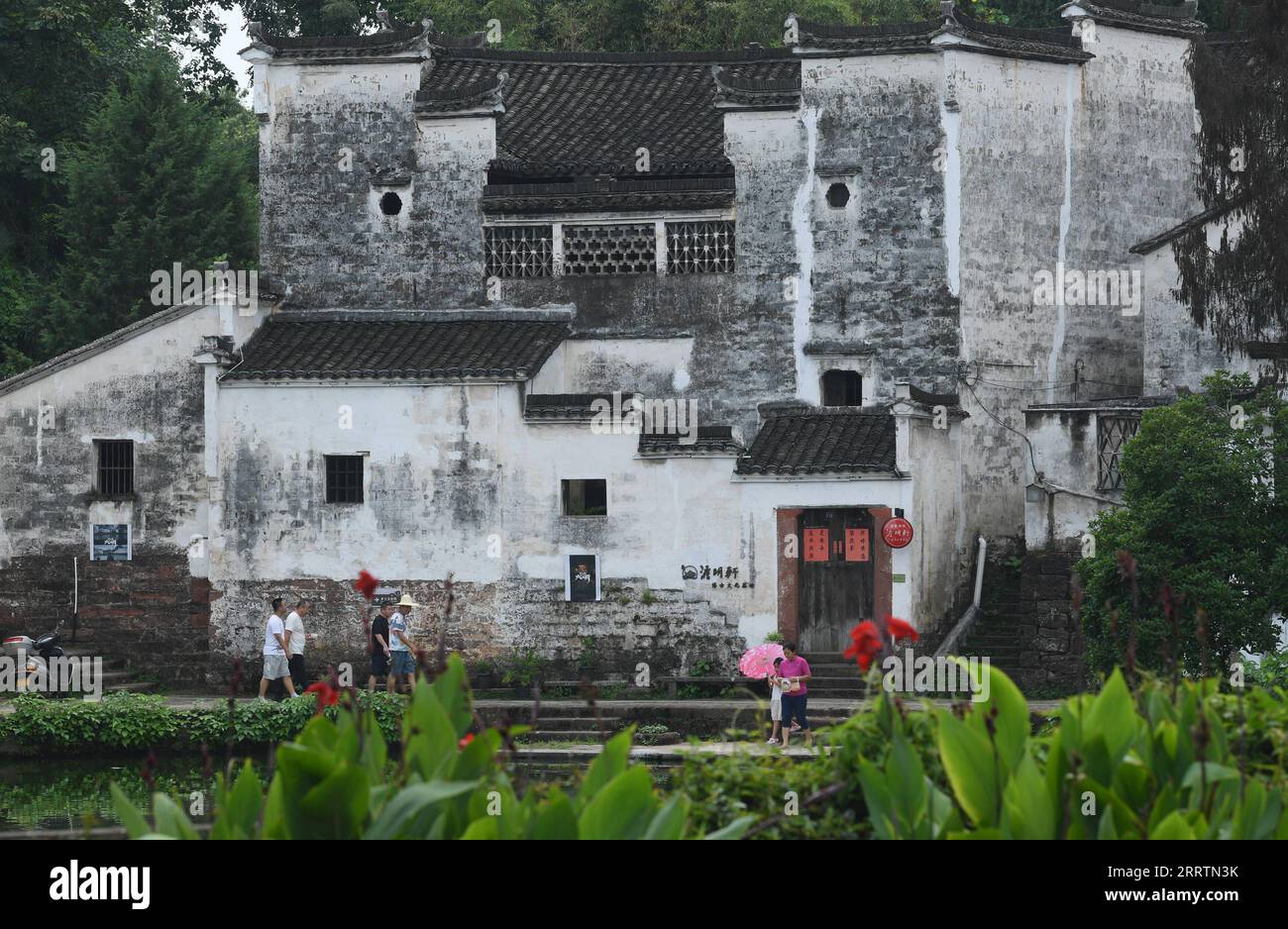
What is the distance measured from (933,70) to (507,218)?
5.81 metres

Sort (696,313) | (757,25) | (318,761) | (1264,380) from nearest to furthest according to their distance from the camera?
(318,761), (1264,380), (696,313), (757,25)

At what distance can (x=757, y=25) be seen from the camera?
124 ft

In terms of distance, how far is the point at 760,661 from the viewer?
958 inches

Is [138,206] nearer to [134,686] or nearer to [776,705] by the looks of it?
[134,686]

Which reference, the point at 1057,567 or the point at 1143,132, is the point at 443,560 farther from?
the point at 1143,132

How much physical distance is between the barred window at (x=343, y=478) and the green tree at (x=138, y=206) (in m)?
9.53

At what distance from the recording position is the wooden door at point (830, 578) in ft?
83.7

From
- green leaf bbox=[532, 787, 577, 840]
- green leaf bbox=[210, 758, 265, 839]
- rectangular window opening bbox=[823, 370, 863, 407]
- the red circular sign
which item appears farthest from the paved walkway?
green leaf bbox=[532, 787, 577, 840]

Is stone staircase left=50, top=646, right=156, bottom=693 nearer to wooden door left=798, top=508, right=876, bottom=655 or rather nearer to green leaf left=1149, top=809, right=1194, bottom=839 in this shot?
wooden door left=798, top=508, right=876, bottom=655

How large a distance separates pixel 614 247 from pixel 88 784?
10.8 m

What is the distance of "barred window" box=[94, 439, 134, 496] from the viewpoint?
27.6 m

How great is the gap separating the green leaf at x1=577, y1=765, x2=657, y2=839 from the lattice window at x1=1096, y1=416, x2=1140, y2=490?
60.9 feet

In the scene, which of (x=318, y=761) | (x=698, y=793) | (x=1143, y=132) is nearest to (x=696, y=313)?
(x=1143, y=132)

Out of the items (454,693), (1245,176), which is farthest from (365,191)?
(454,693)
